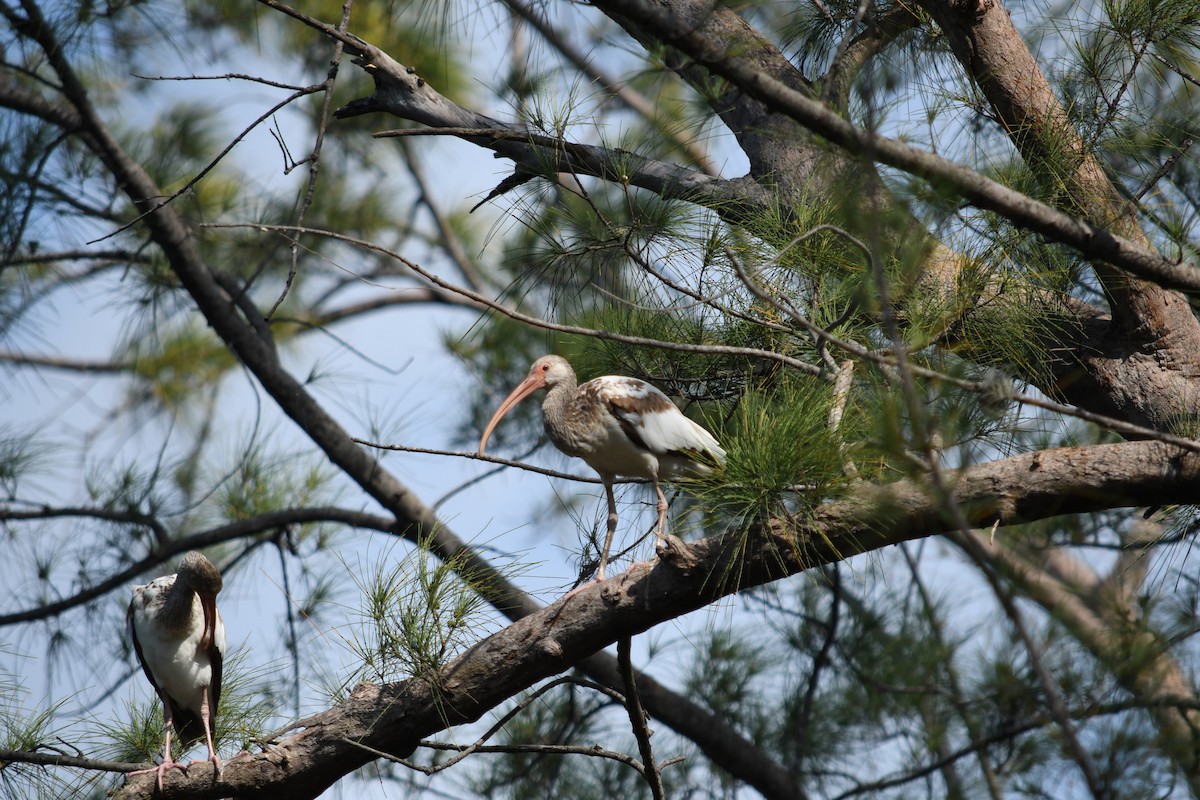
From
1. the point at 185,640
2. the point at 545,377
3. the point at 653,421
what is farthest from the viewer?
the point at 545,377

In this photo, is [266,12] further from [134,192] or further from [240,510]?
[240,510]

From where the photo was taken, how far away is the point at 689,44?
141 cm

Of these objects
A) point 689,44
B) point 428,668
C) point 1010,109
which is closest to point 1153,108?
point 1010,109

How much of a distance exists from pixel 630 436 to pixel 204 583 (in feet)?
4.52

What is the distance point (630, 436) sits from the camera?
2828 mm

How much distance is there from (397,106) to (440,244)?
4.30m

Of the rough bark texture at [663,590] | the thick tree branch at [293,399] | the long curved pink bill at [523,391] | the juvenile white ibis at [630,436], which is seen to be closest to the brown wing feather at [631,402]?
the juvenile white ibis at [630,436]

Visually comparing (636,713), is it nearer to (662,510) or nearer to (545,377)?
(662,510)

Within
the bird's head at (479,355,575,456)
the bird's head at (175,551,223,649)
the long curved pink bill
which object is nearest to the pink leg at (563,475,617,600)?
the bird's head at (479,355,575,456)

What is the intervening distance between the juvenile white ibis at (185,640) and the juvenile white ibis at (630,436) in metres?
1.07

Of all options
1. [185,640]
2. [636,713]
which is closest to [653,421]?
[636,713]

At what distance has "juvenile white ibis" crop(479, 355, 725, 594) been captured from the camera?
2797mm

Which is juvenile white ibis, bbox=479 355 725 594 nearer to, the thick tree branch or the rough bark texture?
the rough bark texture

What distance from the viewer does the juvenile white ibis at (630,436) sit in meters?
2.80
